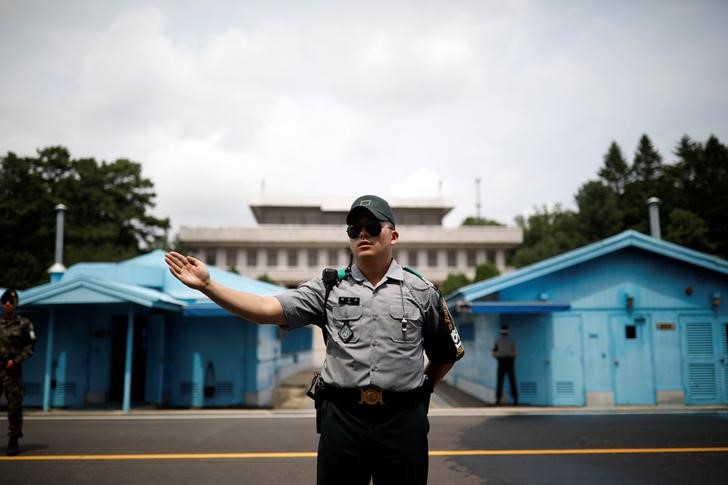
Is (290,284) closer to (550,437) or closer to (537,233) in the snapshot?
(537,233)

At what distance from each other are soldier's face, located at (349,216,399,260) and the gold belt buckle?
2.39ft

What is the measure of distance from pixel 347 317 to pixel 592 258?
13.2 metres

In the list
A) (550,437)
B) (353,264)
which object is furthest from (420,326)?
(550,437)

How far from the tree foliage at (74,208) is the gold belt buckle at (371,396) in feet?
122

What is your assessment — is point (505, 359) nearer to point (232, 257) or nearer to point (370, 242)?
point (370, 242)

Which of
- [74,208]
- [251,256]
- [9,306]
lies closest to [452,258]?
[251,256]

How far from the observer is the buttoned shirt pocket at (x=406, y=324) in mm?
2979

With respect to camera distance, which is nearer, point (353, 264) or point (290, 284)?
point (353, 264)

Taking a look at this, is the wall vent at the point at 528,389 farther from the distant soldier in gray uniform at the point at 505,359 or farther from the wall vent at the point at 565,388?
the wall vent at the point at 565,388

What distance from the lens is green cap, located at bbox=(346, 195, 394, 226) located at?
10.1ft

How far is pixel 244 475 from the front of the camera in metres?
6.61

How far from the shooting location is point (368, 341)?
2.95 metres

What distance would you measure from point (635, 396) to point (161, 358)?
482 inches

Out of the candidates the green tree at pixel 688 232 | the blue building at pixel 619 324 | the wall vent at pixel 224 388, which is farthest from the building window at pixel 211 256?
the blue building at pixel 619 324
